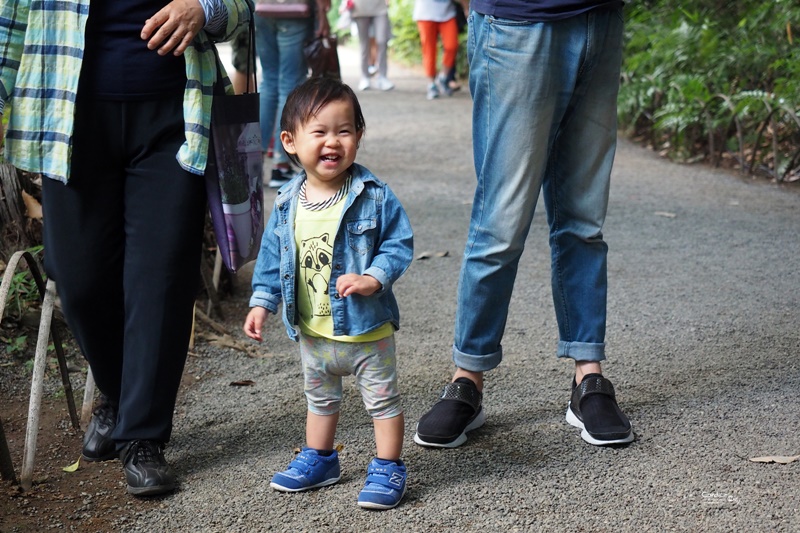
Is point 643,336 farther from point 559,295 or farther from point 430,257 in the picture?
point 430,257

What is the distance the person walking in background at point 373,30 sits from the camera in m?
13.3

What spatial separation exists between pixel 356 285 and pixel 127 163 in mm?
888

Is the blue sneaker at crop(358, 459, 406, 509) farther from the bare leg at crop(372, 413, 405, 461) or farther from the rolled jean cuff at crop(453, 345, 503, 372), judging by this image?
the rolled jean cuff at crop(453, 345, 503, 372)

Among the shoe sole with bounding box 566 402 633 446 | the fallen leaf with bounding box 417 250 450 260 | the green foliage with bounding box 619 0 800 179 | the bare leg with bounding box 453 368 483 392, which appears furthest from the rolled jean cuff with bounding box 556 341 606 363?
the green foliage with bounding box 619 0 800 179

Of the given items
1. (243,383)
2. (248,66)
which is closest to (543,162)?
(248,66)

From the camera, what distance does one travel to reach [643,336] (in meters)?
4.29

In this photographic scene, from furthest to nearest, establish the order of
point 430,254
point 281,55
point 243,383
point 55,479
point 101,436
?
1. point 281,55
2. point 430,254
3. point 243,383
4. point 101,436
5. point 55,479

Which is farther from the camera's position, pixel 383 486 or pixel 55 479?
pixel 55 479

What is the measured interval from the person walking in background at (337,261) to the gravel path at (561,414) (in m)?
0.31

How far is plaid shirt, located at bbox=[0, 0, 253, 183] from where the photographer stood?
276 cm

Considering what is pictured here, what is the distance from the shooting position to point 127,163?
2.95 m

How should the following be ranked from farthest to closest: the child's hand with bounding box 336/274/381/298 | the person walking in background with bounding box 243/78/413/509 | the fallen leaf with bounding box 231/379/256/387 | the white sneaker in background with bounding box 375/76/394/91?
1. the white sneaker in background with bounding box 375/76/394/91
2. the fallen leaf with bounding box 231/379/256/387
3. the person walking in background with bounding box 243/78/413/509
4. the child's hand with bounding box 336/274/381/298

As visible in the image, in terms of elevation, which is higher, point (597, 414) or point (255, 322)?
point (255, 322)

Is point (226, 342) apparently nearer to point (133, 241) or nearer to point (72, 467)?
point (72, 467)
